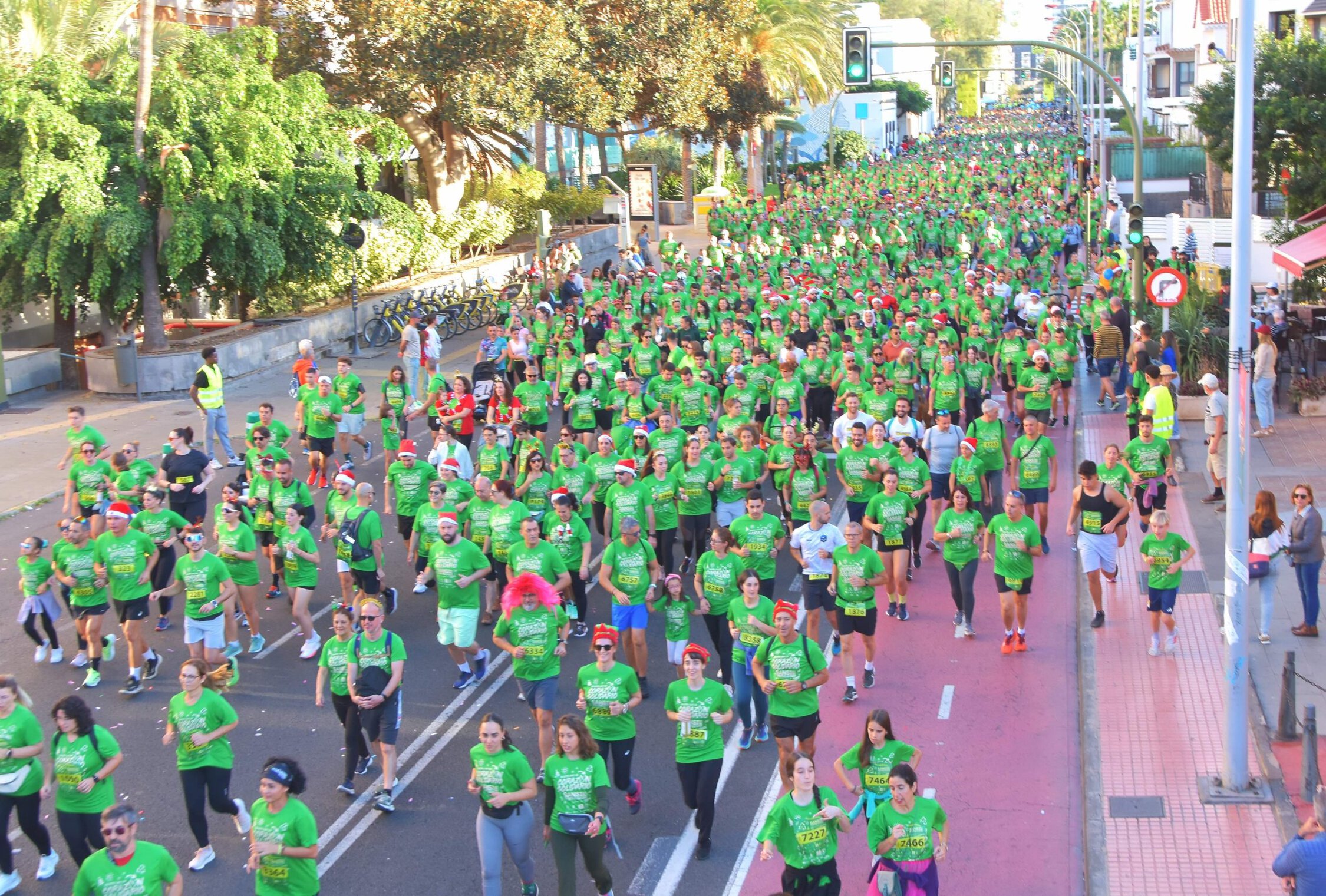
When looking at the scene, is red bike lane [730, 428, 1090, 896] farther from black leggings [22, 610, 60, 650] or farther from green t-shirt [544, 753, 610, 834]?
black leggings [22, 610, 60, 650]

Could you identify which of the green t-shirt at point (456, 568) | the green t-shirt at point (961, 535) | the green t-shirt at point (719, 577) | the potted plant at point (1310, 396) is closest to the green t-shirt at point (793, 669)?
the green t-shirt at point (719, 577)

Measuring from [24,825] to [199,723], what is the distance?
131 cm

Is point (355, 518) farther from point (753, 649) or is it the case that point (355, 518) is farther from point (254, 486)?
point (753, 649)

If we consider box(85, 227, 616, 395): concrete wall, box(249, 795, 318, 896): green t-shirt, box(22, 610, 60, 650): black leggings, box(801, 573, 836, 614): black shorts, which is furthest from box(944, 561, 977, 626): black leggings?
box(85, 227, 616, 395): concrete wall

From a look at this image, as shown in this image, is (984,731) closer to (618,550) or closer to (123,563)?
(618,550)

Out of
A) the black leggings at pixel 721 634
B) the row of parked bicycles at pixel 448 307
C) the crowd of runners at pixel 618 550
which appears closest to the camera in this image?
the crowd of runners at pixel 618 550

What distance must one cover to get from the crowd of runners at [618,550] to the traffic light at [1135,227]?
1.00 metres

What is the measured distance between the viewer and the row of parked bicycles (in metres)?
29.7

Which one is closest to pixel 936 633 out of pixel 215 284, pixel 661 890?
pixel 661 890

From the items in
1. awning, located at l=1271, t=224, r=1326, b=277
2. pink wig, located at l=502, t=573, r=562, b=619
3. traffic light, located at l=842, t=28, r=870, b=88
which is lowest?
pink wig, located at l=502, t=573, r=562, b=619

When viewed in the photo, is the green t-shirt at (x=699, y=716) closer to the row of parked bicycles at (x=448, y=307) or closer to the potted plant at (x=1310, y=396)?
the potted plant at (x=1310, y=396)

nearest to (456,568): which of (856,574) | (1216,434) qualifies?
(856,574)

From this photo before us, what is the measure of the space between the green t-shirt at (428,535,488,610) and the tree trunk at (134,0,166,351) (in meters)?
15.2

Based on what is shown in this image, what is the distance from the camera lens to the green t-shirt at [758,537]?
1184 cm
